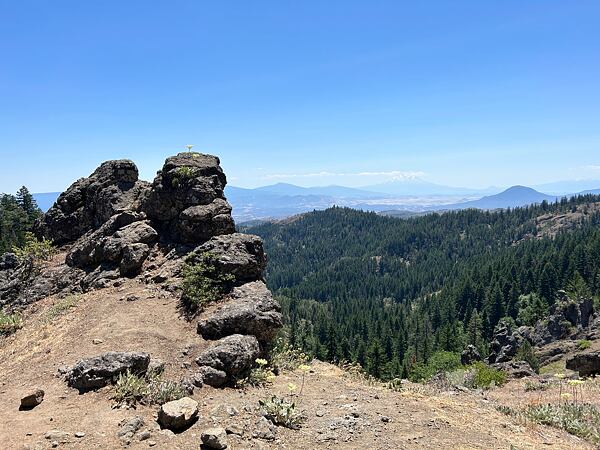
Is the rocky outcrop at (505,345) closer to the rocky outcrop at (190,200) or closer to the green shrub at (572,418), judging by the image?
the green shrub at (572,418)

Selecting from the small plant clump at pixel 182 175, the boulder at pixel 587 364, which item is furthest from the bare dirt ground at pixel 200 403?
the boulder at pixel 587 364

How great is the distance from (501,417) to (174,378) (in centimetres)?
1043

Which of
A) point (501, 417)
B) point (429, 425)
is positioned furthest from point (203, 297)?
point (501, 417)

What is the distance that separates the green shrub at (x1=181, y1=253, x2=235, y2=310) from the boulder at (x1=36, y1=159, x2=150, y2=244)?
370 inches

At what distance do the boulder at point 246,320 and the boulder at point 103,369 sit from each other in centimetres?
303

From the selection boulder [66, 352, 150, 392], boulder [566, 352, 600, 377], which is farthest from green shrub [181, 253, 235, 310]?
boulder [566, 352, 600, 377]

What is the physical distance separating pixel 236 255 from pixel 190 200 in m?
5.43

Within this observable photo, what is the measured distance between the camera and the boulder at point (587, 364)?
26.5 meters

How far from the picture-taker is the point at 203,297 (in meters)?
17.2

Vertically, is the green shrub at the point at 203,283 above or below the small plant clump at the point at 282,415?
above

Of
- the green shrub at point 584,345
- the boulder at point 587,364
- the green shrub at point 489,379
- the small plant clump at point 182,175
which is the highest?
the small plant clump at point 182,175

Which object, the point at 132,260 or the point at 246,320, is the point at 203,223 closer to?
the point at 132,260

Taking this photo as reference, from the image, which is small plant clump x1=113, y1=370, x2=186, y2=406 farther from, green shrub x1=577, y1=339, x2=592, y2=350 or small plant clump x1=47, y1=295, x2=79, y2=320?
green shrub x1=577, y1=339, x2=592, y2=350

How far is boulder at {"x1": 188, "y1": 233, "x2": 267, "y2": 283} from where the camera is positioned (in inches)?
729
